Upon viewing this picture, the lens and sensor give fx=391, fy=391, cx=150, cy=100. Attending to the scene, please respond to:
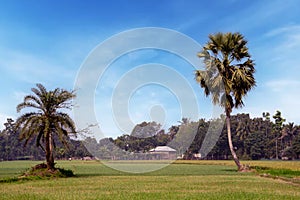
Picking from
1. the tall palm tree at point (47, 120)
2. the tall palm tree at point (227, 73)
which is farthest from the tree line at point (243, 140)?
the tall palm tree at point (47, 120)

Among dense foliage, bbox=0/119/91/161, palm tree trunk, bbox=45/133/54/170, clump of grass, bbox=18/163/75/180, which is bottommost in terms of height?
clump of grass, bbox=18/163/75/180

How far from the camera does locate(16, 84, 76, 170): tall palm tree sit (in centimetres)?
3098

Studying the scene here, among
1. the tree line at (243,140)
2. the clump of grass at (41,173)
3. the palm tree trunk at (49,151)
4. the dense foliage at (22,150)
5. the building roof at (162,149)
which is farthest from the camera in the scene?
the dense foliage at (22,150)

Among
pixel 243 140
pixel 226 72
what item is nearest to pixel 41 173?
pixel 226 72

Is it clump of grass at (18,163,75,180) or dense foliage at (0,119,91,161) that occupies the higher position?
dense foliage at (0,119,91,161)

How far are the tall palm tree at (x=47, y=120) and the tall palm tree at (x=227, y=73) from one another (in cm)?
1638

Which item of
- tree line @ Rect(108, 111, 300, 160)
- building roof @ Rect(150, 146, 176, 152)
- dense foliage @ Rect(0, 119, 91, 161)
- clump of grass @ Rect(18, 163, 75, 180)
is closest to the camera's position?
clump of grass @ Rect(18, 163, 75, 180)

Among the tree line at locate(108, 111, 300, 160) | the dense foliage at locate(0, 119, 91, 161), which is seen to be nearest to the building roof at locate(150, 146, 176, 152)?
the tree line at locate(108, 111, 300, 160)

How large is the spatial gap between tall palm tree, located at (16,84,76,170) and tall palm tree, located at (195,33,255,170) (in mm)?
16381

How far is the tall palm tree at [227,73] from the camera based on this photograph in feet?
133

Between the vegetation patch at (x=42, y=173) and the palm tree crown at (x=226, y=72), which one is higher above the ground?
the palm tree crown at (x=226, y=72)

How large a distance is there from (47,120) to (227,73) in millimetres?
20035

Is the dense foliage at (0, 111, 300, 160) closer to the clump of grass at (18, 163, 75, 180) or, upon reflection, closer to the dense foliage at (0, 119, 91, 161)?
the dense foliage at (0, 119, 91, 161)

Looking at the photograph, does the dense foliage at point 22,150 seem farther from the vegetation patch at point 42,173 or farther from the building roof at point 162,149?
the vegetation patch at point 42,173
